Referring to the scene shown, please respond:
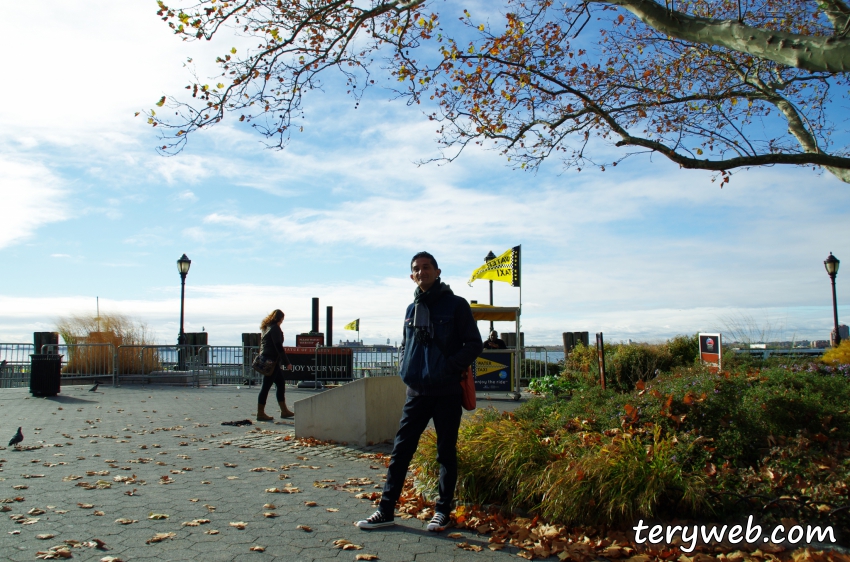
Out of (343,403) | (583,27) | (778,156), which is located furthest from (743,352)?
(343,403)

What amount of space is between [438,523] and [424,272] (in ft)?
6.18

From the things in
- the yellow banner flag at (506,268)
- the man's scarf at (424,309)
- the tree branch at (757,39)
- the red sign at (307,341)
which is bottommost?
the red sign at (307,341)

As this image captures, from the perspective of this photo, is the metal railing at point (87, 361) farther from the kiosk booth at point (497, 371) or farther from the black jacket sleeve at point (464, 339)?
the black jacket sleeve at point (464, 339)

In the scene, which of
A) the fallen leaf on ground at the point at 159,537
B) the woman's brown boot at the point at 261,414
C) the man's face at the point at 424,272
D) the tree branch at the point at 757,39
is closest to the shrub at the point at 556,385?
the woman's brown boot at the point at 261,414

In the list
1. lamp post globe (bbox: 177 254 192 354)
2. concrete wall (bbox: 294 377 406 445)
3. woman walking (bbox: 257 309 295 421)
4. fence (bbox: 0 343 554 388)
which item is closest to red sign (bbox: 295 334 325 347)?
fence (bbox: 0 343 554 388)

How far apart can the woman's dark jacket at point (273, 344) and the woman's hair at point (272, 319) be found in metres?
0.07

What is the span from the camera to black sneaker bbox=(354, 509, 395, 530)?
16.3ft

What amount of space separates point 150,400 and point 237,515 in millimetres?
11765

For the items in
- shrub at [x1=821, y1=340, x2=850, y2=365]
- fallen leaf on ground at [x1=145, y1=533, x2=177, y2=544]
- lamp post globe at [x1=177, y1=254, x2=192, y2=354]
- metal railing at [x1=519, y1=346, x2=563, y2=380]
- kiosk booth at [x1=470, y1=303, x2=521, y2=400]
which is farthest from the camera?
lamp post globe at [x1=177, y1=254, x2=192, y2=354]

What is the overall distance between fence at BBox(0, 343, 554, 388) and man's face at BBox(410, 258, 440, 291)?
14528mm

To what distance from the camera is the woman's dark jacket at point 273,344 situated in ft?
37.7

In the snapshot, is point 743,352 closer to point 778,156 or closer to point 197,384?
point 778,156

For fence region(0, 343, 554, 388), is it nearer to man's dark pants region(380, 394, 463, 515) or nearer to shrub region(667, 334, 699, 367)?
shrub region(667, 334, 699, 367)

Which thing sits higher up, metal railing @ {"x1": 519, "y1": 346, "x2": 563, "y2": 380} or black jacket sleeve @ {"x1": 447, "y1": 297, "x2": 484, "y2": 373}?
black jacket sleeve @ {"x1": 447, "y1": 297, "x2": 484, "y2": 373}
